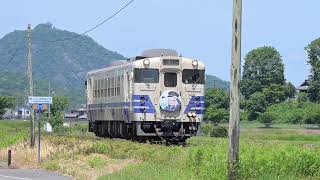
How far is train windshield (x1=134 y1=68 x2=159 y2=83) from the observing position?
30.4 meters

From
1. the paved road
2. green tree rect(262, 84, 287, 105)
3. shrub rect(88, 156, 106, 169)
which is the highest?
green tree rect(262, 84, 287, 105)

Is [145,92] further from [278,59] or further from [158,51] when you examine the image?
[278,59]

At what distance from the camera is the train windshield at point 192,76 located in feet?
102

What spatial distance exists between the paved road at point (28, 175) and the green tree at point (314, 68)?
285 ft

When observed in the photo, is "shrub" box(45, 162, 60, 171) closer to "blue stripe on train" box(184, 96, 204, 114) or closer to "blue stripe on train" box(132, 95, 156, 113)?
"blue stripe on train" box(132, 95, 156, 113)

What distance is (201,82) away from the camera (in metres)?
31.3

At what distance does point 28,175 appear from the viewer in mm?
23531

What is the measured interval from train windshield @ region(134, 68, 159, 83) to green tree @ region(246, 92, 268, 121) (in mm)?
78375

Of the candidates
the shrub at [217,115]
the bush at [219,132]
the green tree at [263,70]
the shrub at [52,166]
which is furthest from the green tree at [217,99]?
the shrub at [52,166]

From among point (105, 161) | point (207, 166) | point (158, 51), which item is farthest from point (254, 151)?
point (158, 51)

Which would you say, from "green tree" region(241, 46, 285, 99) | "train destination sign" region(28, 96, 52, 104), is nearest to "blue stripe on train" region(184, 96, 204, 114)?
"train destination sign" region(28, 96, 52, 104)

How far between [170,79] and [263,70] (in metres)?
91.1

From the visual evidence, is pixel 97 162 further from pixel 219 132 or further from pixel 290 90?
pixel 290 90

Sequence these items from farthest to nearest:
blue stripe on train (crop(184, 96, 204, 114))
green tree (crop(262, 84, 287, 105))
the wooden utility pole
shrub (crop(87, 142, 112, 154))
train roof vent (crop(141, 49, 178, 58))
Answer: green tree (crop(262, 84, 287, 105))
train roof vent (crop(141, 49, 178, 58))
blue stripe on train (crop(184, 96, 204, 114))
shrub (crop(87, 142, 112, 154))
the wooden utility pole
